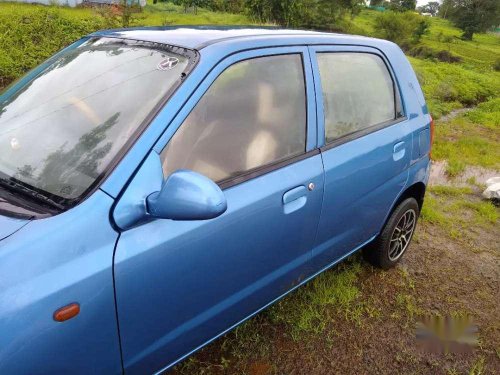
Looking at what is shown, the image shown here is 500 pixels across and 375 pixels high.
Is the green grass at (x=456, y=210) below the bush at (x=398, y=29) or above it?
above

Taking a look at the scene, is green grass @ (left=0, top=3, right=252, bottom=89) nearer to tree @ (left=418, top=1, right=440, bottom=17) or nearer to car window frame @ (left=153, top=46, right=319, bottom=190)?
car window frame @ (left=153, top=46, right=319, bottom=190)

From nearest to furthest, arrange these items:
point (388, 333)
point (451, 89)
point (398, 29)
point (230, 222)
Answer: point (230, 222) < point (388, 333) < point (451, 89) < point (398, 29)

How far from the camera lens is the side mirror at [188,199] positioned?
1372 millimetres

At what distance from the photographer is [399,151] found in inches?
108

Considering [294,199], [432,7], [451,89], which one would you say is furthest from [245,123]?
[432,7]

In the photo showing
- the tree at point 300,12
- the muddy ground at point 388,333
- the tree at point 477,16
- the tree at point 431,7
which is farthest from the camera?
the tree at point 431,7

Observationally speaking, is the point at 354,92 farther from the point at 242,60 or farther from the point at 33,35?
the point at 33,35

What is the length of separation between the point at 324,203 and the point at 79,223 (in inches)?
49.3

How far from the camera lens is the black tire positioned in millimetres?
3055

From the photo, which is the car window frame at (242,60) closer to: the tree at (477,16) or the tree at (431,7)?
the tree at (477,16)

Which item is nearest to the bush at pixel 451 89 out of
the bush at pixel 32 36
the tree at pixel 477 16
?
the bush at pixel 32 36

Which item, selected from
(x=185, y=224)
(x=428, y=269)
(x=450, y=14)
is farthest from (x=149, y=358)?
(x=450, y=14)

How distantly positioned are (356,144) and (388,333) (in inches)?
48.6

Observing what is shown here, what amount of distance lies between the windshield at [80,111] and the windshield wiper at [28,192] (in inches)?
0.6
